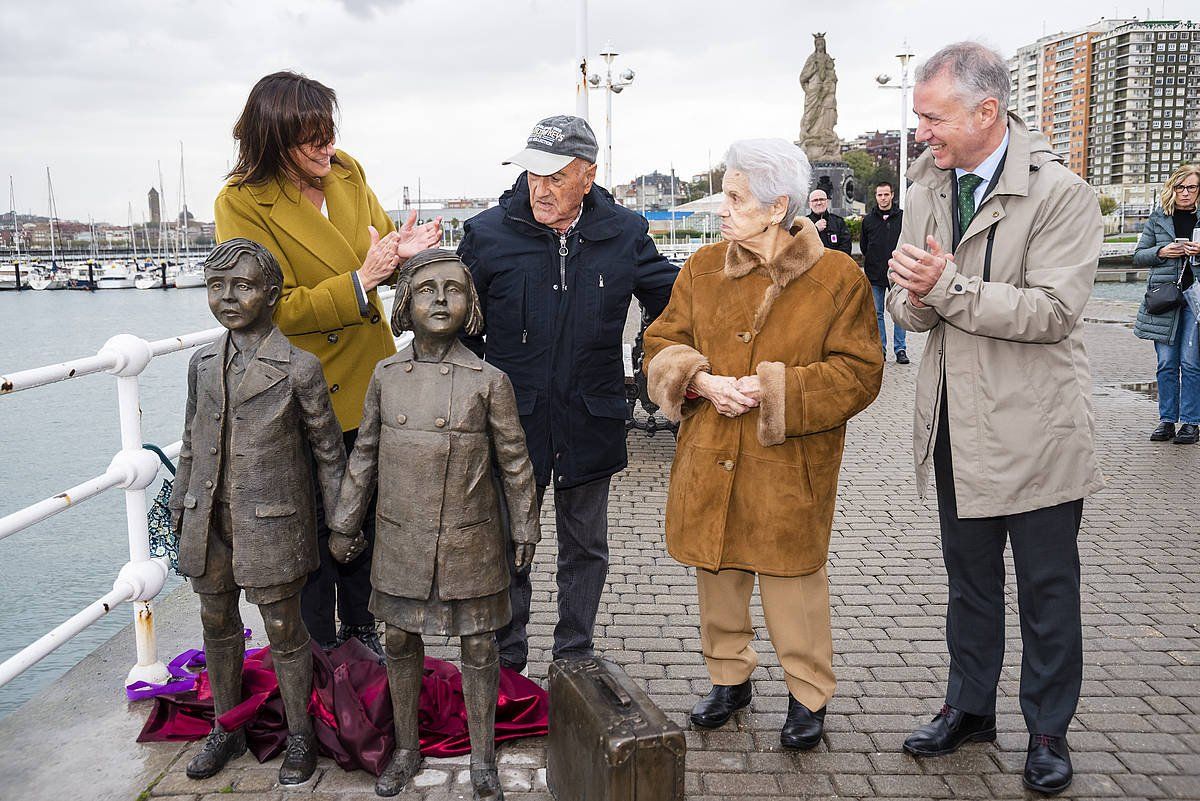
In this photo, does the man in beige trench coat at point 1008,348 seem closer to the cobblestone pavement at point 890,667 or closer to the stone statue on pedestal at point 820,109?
the cobblestone pavement at point 890,667

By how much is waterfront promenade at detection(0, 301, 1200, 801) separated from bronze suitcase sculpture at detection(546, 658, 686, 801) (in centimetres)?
29

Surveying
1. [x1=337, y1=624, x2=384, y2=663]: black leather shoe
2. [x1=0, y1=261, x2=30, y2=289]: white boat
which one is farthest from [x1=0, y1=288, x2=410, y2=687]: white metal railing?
[x1=0, y1=261, x2=30, y2=289]: white boat

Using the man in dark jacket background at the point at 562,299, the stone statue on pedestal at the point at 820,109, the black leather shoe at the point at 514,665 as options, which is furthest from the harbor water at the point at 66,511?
the stone statue on pedestal at the point at 820,109

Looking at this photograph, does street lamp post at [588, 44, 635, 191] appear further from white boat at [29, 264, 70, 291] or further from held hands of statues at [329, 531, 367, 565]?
white boat at [29, 264, 70, 291]

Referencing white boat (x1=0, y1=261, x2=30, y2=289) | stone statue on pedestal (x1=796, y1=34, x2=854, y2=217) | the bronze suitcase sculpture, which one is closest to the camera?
the bronze suitcase sculpture

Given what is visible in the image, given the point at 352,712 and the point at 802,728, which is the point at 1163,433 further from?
the point at 352,712

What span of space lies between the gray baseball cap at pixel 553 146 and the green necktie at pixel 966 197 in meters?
1.37

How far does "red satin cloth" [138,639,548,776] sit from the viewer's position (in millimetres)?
3680

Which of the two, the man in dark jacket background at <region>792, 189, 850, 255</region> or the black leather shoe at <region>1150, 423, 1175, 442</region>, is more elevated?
the man in dark jacket background at <region>792, 189, 850, 255</region>

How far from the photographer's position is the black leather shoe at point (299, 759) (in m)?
3.58

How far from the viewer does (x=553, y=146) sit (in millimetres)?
3877

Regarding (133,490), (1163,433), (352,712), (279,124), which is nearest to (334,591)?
(352,712)

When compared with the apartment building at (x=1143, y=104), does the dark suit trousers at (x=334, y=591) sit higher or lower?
lower

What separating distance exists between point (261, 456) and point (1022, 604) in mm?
2661
